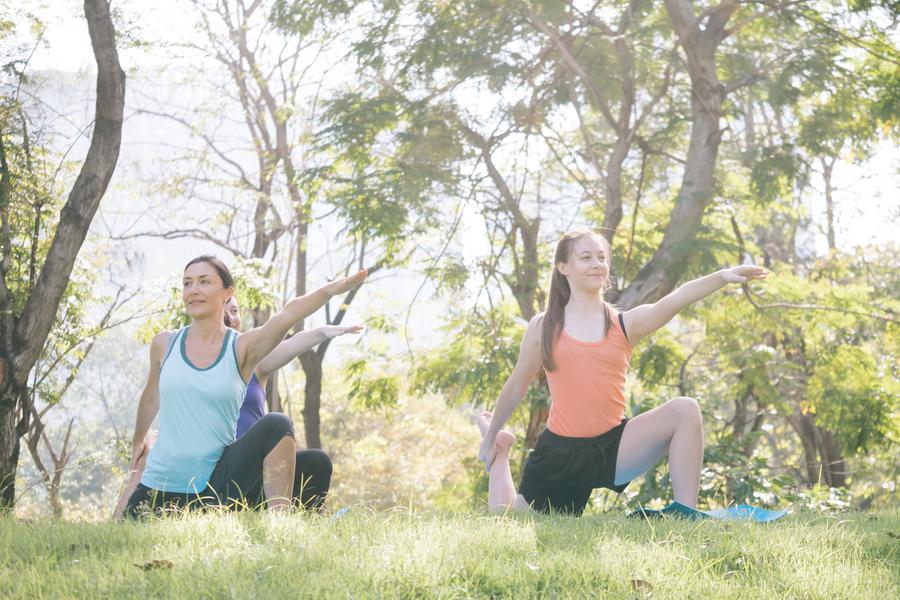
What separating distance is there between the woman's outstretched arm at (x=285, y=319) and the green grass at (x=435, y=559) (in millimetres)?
1031

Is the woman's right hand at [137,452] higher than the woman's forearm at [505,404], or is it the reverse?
the woman's forearm at [505,404]

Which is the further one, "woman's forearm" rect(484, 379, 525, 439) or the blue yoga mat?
"woman's forearm" rect(484, 379, 525, 439)

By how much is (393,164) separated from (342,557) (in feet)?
34.2

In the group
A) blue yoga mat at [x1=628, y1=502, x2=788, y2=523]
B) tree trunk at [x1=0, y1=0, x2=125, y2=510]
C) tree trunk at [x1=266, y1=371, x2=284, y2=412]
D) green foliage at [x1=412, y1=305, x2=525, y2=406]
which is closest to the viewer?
blue yoga mat at [x1=628, y1=502, x2=788, y2=523]

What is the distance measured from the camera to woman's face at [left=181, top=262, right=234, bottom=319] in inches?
188

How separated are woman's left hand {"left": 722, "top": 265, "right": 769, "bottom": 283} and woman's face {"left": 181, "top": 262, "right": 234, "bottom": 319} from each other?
237 centimetres

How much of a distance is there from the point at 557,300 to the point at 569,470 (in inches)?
34.6

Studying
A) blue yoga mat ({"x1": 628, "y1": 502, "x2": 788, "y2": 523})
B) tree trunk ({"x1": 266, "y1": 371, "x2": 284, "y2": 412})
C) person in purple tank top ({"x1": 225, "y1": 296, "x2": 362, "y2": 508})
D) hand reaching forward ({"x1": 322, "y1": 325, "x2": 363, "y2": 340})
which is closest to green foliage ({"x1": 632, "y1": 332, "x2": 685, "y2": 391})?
tree trunk ({"x1": 266, "y1": 371, "x2": 284, "y2": 412})

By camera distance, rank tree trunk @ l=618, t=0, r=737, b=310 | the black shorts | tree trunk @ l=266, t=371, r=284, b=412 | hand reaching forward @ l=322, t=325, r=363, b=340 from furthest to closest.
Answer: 1. tree trunk @ l=266, t=371, r=284, b=412
2. tree trunk @ l=618, t=0, r=737, b=310
3. the black shorts
4. hand reaching forward @ l=322, t=325, r=363, b=340

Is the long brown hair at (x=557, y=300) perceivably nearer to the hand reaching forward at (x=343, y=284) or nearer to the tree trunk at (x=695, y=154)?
the hand reaching forward at (x=343, y=284)

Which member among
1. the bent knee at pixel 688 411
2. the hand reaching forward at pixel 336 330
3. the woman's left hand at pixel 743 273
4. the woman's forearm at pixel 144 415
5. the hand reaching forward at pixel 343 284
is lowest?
the woman's forearm at pixel 144 415

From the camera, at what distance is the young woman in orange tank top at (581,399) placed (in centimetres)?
499

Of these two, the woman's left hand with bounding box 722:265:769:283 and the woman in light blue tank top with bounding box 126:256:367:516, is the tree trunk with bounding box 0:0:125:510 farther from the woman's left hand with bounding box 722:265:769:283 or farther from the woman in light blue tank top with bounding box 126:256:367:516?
the woman's left hand with bounding box 722:265:769:283

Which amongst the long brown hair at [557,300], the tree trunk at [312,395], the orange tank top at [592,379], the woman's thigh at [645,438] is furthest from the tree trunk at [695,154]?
the tree trunk at [312,395]
